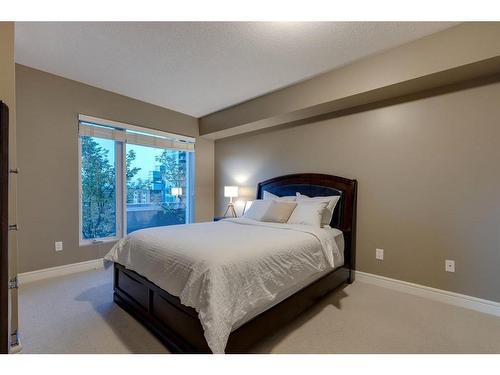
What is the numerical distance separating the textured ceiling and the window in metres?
0.77

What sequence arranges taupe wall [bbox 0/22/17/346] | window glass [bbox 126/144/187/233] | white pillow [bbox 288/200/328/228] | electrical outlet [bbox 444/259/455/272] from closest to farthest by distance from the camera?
taupe wall [bbox 0/22/17/346] → electrical outlet [bbox 444/259/455/272] → white pillow [bbox 288/200/328/228] → window glass [bbox 126/144/187/233]

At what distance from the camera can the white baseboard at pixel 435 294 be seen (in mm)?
2148

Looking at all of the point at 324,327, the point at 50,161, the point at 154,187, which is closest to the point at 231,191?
the point at 154,187

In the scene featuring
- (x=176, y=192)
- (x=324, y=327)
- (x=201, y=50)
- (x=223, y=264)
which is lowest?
(x=324, y=327)

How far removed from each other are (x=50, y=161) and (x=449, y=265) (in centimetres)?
473

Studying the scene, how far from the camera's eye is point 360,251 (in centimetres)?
296

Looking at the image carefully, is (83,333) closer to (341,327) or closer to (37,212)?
(37,212)

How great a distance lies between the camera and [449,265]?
2.36 metres

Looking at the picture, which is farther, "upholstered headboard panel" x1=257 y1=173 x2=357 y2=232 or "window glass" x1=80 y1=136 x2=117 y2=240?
"window glass" x1=80 y1=136 x2=117 y2=240

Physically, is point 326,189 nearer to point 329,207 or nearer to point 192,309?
point 329,207

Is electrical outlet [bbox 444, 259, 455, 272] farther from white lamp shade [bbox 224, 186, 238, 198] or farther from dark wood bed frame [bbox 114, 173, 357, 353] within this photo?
white lamp shade [bbox 224, 186, 238, 198]

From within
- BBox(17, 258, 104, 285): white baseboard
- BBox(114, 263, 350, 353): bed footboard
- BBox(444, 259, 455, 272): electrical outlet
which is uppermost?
BBox(444, 259, 455, 272): electrical outlet

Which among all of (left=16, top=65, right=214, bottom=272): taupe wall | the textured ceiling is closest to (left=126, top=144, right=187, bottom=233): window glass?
(left=16, top=65, right=214, bottom=272): taupe wall

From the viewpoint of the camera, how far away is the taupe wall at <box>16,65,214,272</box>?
2.75 metres
